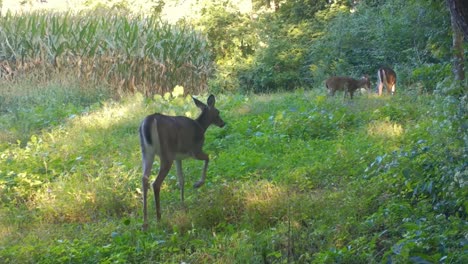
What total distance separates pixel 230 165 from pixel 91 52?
12.3 m

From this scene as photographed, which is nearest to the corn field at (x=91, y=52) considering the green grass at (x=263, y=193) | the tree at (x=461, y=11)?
the green grass at (x=263, y=193)

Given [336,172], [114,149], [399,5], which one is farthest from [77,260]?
[399,5]

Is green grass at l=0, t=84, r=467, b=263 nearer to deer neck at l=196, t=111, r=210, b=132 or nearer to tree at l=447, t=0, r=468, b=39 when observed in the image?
deer neck at l=196, t=111, r=210, b=132

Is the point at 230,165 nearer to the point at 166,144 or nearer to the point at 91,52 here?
the point at 166,144

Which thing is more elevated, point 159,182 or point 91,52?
point 159,182

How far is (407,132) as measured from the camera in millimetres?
10031

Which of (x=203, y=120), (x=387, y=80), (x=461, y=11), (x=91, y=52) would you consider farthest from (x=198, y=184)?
(x=91, y=52)

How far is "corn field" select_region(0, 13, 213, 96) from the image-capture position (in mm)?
20797

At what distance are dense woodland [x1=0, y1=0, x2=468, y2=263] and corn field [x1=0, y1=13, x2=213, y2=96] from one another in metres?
0.04

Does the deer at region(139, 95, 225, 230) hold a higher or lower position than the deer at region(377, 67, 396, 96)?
higher

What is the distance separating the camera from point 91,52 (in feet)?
68.2

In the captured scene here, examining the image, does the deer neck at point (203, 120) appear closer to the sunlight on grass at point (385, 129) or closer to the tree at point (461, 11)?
the sunlight on grass at point (385, 129)

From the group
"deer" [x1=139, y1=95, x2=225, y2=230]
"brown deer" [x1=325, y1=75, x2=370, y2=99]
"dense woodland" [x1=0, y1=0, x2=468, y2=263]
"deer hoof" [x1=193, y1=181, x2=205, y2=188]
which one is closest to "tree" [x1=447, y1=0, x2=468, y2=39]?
"dense woodland" [x1=0, y1=0, x2=468, y2=263]

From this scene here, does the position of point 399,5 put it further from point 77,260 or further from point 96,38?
point 77,260
